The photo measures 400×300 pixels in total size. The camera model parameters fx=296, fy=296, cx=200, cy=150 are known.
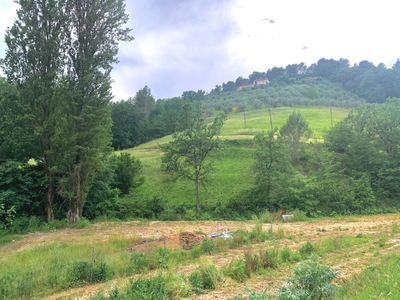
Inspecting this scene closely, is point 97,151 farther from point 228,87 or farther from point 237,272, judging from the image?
point 228,87

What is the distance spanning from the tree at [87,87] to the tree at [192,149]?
5.86 metres

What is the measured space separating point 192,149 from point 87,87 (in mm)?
9105

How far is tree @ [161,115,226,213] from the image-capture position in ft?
78.3

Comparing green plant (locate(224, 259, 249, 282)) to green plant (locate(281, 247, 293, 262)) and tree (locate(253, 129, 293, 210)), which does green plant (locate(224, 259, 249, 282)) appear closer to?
green plant (locate(281, 247, 293, 262))

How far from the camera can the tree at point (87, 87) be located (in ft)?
62.2

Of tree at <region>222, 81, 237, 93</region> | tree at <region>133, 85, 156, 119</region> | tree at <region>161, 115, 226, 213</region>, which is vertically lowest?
tree at <region>161, 115, 226, 213</region>

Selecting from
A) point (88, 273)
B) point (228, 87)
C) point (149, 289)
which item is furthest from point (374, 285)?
point (228, 87)

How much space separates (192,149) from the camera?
78.5ft

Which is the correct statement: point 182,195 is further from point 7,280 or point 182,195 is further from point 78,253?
point 7,280

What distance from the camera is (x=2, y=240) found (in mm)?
15469

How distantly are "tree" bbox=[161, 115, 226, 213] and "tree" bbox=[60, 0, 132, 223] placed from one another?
586cm

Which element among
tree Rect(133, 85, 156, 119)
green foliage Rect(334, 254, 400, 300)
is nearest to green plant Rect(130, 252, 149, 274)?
green foliage Rect(334, 254, 400, 300)

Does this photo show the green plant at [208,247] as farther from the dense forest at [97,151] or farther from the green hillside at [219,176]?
the green hillside at [219,176]

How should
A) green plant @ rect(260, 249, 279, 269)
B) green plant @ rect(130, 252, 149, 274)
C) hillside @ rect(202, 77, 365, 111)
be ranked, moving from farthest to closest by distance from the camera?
1. hillside @ rect(202, 77, 365, 111)
2. green plant @ rect(130, 252, 149, 274)
3. green plant @ rect(260, 249, 279, 269)
